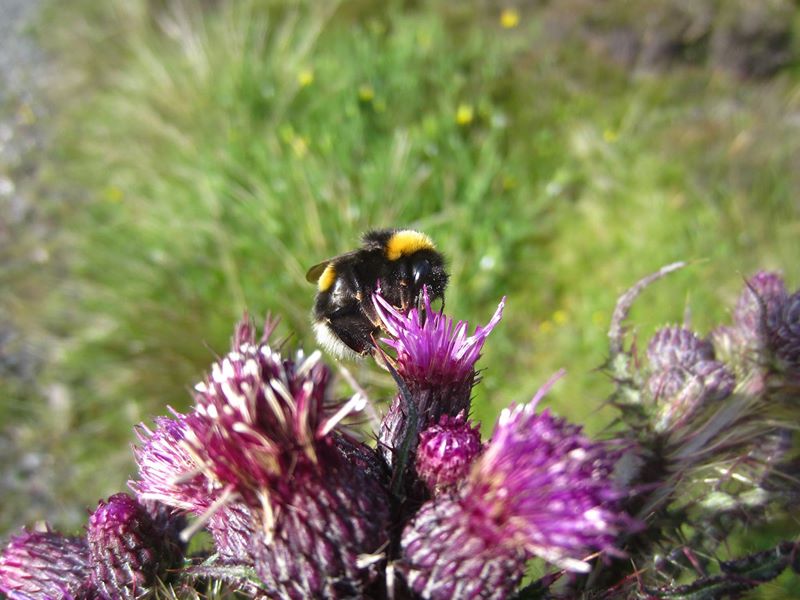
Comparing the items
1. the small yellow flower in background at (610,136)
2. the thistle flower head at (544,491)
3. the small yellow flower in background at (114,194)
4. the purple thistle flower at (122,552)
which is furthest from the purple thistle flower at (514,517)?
the small yellow flower in background at (114,194)

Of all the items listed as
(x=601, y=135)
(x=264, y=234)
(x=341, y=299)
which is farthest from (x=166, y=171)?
(x=341, y=299)

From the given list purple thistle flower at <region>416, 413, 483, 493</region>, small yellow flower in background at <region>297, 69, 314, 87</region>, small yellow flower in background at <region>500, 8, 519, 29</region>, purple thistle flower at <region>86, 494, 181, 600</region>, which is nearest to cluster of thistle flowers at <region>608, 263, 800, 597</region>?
purple thistle flower at <region>416, 413, 483, 493</region>

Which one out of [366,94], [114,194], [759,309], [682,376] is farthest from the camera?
[114,194]

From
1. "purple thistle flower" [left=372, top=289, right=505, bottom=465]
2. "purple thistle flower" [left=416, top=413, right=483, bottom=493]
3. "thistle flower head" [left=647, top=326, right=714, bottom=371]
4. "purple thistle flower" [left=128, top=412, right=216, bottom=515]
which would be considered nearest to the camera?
"purple thistle flower" [left=416, top=413, right=483, bottom=493]

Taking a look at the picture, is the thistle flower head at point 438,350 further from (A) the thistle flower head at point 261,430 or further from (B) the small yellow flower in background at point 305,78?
(B) the small yellow flower in background at point 305,78

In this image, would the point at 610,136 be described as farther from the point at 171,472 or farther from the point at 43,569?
the point at 43,569

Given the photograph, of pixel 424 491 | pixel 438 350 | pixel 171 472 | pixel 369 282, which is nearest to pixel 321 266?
pixel 369 282

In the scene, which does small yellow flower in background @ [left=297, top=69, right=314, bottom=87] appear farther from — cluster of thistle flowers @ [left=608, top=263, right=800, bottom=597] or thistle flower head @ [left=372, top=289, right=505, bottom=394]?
thistle flower head @ [left=372, top=289, right=505, bottom=394]

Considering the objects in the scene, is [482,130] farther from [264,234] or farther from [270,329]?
[270,329]
